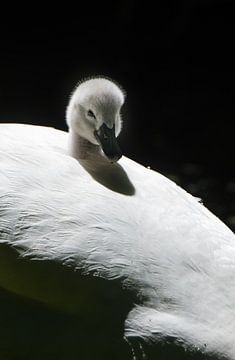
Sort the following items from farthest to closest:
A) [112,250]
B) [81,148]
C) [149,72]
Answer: [149,72]
[81,148]
[112,250]

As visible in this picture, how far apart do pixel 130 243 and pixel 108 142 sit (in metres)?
0.33

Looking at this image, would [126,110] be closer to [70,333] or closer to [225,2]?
[225,2]

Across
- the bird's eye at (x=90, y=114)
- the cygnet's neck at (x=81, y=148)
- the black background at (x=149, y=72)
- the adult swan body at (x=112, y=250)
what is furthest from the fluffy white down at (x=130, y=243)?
the black background at (x=149, y=72)

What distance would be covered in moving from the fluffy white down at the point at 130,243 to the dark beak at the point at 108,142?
84 millimetres

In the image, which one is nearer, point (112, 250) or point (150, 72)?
point (112, 250)

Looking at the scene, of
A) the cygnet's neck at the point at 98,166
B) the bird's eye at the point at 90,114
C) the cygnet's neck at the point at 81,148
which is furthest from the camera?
the bird's eye at the point at 90,114

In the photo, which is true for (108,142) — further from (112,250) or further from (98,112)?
(112,250)

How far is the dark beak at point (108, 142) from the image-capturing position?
1609 mm

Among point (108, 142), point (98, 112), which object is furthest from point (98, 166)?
point (98, 112)

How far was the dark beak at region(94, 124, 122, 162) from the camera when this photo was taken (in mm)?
1609

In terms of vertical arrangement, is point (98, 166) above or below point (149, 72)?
below

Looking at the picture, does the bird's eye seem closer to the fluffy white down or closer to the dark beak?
the dark beak

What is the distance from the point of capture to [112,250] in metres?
1.38

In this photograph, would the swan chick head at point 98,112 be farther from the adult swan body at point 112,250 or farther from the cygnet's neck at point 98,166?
the adult swan body at point 112,250
